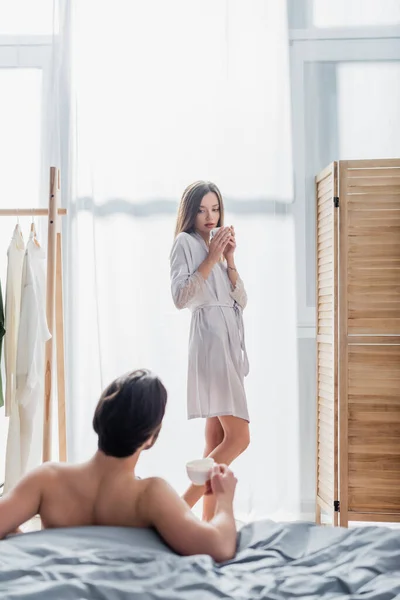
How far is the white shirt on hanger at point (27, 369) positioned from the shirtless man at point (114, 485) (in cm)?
122

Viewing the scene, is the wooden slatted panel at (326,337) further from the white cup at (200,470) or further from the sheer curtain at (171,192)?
the white cup at (200,470)

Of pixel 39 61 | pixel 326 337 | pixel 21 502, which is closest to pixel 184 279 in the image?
pixel 326 337

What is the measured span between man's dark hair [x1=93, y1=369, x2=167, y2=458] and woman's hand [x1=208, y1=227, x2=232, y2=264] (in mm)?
1285

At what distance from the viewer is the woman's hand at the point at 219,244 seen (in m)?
2.98

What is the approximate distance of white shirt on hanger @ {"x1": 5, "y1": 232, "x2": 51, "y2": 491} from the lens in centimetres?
295

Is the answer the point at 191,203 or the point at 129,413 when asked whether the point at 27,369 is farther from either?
the point at 129,413

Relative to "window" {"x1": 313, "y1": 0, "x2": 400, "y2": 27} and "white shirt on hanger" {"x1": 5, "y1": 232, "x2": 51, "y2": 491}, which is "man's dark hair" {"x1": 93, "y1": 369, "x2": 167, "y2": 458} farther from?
"window" {"x1": 313, "y1": 0, "x2": 400, "y2": 27}

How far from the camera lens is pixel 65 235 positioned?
12.4ft

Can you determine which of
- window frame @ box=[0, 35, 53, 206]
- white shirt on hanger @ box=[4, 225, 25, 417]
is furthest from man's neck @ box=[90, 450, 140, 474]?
window frame @ box=[0, 35, 53, 206]

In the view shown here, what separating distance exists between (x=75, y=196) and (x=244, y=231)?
0.87 m

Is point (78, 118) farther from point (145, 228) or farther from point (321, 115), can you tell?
point (321, 115)

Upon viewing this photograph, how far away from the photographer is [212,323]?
301 centimetres

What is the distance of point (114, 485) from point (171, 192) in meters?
2.25

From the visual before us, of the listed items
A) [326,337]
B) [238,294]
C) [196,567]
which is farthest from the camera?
[326,337]
